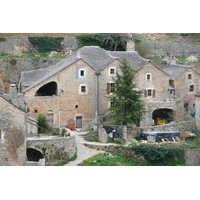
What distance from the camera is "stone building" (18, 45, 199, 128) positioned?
44.0 meters

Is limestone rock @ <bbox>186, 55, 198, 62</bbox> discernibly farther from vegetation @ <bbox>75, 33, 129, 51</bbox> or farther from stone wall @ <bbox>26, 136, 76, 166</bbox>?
stone wall @ <bbox>26, 136, 76, 166</bbox>

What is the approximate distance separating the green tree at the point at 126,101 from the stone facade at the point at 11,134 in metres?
10.8

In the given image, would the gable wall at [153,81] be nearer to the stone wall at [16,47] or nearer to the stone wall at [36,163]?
the stone wall at [36,163]

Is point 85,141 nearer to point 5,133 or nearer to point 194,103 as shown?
point 5,133

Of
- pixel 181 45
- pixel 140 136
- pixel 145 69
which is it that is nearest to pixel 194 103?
pixel 145 69

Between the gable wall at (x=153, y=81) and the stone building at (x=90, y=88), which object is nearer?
the stone building at (x=90, y=88)

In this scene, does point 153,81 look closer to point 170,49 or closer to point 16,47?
point 170,49

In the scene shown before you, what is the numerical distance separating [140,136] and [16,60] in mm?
21281

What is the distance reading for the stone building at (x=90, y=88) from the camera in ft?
144

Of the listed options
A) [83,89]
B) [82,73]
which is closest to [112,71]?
[82,73]

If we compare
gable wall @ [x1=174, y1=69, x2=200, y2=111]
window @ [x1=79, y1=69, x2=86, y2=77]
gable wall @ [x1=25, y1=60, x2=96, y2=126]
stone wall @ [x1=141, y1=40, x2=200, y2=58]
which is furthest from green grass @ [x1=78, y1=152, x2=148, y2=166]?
stone wall @ [x1=141, y1=40, x2=200, y2=58]

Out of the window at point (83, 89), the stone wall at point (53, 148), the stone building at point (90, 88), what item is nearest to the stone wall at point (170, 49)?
the stone building at point (90, 88)

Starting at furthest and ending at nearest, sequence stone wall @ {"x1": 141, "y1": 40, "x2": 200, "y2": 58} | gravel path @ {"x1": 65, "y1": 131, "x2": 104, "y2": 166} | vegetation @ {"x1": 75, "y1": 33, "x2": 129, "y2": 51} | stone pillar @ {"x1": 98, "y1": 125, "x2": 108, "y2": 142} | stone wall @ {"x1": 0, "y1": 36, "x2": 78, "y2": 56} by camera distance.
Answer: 1. stone wall @ {"x1": 141, "y1": 40, "x2": 200, "y2": 58}
2. vegetation @ {"x1": 75, "y1": 33, "x2": 129, "y2": 51}
3. stone wall @ {"x1": 0, "y1": 36, "x2": 78, "y2": 56}
4. stone pillar @ {"x1": 98, "y1": 125, "x2": 108, "y2": 142}
5. gravel path @ {"x1": 65, "y1": 131, "x2": 104, "y2": 166}

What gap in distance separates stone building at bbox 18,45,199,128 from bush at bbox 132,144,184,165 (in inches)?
259
